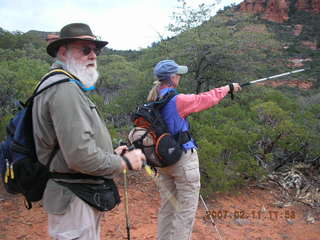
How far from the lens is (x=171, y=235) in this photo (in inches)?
124

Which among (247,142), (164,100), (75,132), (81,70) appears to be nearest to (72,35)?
(81,70)

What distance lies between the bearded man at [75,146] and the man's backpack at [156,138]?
968mm

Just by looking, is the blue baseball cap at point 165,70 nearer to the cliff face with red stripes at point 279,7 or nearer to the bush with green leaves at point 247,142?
the bush with green leaves at point 247,142

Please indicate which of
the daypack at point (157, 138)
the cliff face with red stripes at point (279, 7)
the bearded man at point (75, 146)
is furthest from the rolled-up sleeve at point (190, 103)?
the cliff face with red stripes at point (279, 7)

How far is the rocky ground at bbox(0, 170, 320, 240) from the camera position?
410cm

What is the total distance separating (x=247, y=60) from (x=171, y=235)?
25.3 ft

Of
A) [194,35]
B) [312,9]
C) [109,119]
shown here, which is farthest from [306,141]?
[312,9]

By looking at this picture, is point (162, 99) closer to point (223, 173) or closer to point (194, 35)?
point (223, 173)

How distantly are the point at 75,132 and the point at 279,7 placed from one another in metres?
54.1

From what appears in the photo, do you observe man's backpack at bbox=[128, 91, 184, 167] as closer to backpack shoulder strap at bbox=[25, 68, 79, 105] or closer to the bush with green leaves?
backpack shoulder strap at bbox=[25, 68, 79, 105]

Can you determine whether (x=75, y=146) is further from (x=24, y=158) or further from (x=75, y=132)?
(x=24, y=158)

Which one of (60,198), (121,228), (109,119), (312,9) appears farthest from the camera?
(312,9)

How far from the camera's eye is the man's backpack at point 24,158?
185cm

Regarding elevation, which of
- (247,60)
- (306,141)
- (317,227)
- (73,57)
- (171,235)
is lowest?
(317,227)
